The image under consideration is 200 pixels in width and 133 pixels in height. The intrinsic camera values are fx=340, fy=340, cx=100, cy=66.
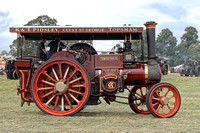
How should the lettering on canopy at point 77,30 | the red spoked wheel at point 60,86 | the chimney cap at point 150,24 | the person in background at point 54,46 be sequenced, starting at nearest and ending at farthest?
the red spoked wheel at point 60,86 < the lettering on canopy at point 77,30 < the chimney cap at point 150,24 < the person in background at point 54,46

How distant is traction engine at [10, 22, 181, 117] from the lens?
26.7ft

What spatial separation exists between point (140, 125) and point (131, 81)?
6.20 feet

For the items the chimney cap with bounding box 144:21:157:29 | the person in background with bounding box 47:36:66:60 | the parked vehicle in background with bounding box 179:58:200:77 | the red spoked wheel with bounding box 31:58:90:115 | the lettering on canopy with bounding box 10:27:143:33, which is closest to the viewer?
the red spoked wheel with bounding box 31:58:90:115

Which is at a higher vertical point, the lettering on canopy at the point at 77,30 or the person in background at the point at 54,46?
the lettering on canopy at the point at 77,30

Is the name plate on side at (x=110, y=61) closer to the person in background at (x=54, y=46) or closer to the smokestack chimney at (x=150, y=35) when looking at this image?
the smokestack chimney at (x=150, y=35)

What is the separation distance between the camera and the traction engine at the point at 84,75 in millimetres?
8125

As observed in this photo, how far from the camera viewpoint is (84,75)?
8109 millimetres

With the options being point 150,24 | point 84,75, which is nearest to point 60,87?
point 84,75

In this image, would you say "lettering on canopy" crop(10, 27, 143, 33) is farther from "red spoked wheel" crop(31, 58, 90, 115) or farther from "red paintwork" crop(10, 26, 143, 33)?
"red spoked wheel" crop(31, 58, 90, 115)

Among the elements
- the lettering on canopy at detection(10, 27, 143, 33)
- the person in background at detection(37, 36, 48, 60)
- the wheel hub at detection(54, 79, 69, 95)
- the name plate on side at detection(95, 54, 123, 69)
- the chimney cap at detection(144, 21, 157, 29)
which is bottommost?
the wheel hub at detection(54, 79, 69, 95)

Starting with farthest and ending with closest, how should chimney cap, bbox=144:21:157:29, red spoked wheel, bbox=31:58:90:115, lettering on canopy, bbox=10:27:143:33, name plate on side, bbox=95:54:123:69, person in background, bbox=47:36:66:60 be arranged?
person in background, bbox=47:36:66:60 < chimney cap, bbox=144:21:157:29 < name plate on side, bbox=95:54:123:69 < lettering on canopy, bbox=10:27:143:33 < red spoked wheel, bbox=31:58:90:115

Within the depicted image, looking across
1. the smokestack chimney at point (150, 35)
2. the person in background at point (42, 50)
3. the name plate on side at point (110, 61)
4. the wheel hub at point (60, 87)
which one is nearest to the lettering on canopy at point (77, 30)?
the smokestack chimney at point (150, 35)

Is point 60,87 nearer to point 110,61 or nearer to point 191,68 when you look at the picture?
point 110,61

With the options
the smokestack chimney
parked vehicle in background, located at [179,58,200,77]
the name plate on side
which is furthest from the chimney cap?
parked vehicle in background, located at [179,58,200,77]
